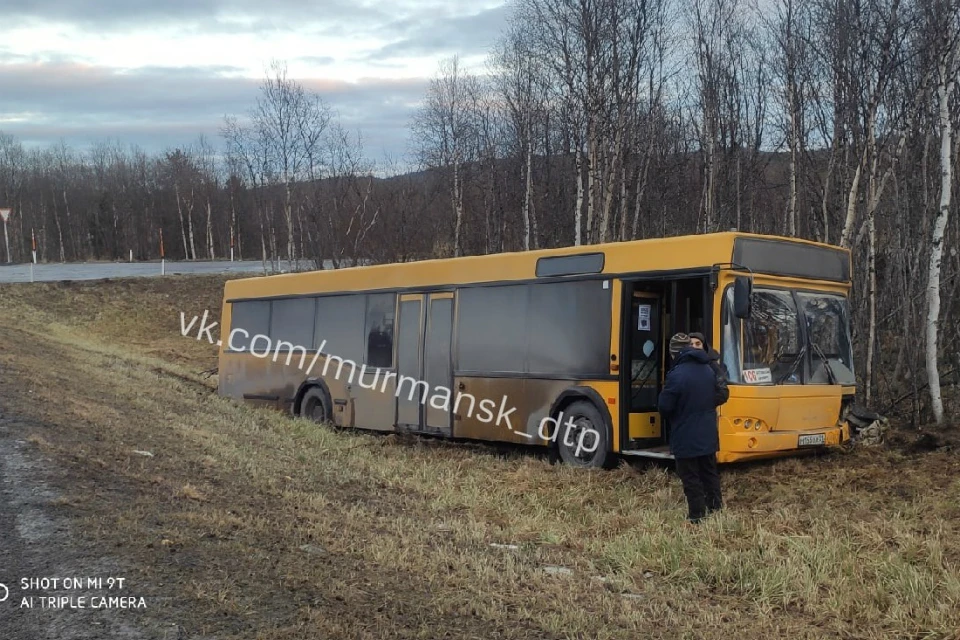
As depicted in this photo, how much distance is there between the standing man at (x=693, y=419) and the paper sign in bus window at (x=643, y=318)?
8.55ft

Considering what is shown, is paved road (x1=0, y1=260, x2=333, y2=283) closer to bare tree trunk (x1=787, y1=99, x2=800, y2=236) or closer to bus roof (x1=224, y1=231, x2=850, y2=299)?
bare tree trunk (x1=787, y1=99, x2=800, y2=236)

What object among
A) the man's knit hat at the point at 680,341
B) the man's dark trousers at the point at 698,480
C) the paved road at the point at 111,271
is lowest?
the man's dark trousers at the point at 698,480

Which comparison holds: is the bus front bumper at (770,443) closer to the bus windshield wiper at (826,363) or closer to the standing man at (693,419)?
the bus windshield wiper at (826,363)

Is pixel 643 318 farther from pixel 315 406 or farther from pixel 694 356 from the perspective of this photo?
pixel 315 406

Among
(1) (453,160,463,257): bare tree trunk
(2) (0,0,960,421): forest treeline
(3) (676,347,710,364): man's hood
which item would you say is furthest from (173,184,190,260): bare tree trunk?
(3) (676,347,710,364): man's hood

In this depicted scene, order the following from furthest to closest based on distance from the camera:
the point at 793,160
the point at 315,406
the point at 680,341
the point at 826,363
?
the point at 793,160
the point at 315,406
the point at 826,363
the point at 680,341

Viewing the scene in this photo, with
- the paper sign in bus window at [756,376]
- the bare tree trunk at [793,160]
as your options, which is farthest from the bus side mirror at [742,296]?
the bare tree trunk at [793,160]

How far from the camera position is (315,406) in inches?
621

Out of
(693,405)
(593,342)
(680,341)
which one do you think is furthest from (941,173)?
(693,405)

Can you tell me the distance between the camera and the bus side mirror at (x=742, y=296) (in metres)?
8.90

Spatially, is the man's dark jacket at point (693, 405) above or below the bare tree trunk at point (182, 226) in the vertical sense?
below

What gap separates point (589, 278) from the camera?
1080cm

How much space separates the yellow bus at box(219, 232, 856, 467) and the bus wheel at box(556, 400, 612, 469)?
2 centimetres

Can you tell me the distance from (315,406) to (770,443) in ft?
28.7
